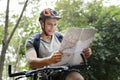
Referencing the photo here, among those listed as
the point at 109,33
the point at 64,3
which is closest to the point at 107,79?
the point at 109,33

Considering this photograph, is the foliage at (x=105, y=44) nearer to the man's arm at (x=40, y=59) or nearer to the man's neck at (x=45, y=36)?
the man's neck at (x=45, y=36)

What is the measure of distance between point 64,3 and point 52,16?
12655 millimetres

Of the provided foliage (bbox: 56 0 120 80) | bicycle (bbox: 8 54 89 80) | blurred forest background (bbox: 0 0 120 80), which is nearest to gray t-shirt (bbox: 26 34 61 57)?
bicycle (bbox: 8 54 89 80)

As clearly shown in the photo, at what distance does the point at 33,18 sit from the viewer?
1814cm

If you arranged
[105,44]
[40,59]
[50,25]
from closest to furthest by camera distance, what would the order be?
[40,59]
[50,25]
[105,44]

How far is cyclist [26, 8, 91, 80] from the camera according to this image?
2922mm

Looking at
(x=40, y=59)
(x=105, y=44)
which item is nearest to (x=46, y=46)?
(x=40, y=59)

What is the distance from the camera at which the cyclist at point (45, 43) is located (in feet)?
9.59

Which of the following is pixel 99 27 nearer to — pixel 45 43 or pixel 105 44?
pixel 105 44

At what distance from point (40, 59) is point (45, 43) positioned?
33cm

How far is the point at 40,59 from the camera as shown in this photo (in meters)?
2.85

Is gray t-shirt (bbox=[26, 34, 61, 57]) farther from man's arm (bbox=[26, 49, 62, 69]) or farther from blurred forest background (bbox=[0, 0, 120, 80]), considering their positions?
blurred forest background (bbox=[0, 0, 120, 80])

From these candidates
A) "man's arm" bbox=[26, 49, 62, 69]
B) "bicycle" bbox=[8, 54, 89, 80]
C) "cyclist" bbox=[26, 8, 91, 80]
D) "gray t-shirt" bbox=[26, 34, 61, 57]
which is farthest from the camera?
"gray t-shirt" bbox=[26, 34, 61, 57]

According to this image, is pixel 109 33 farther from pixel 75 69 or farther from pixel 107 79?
pixel 75 69
